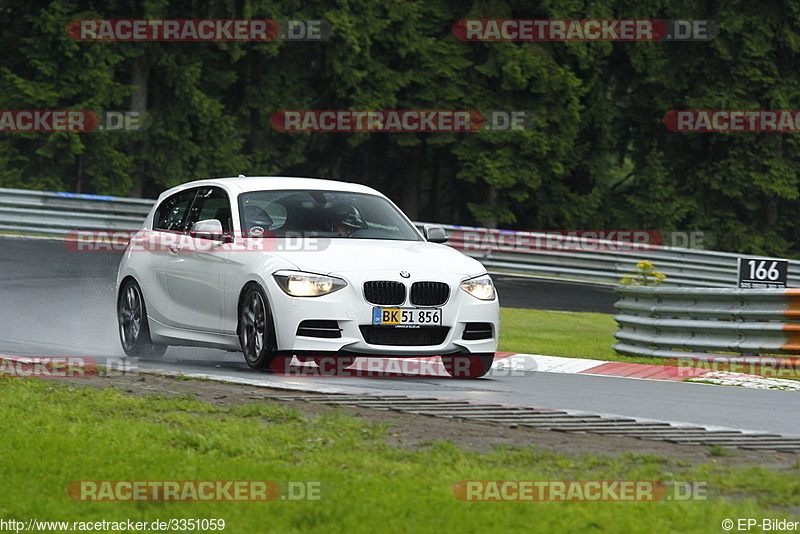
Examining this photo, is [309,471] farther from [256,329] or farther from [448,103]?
[448,103]

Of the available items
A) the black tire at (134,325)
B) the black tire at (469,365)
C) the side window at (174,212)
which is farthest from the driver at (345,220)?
the black tire at (134,325)

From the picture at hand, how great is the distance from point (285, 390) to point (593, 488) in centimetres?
361

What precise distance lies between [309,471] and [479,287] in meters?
4.60

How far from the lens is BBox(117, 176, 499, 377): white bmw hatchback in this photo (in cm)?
1003

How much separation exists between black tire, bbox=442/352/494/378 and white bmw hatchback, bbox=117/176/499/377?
1 cm

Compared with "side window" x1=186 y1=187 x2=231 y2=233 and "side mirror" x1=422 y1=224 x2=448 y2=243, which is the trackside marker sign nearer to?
"side mirror" x1=422 y1=224 x2=448 y2=243

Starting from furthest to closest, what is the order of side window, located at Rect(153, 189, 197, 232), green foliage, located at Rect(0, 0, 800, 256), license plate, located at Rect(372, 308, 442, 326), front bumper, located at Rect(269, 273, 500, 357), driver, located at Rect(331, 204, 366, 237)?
green foliage, located at Rect(0, 0, 800, 256), side window, located at Rect(153, 189, 197, 232), driver, located at Rect(331, 204, 366, 237), license plate, located at Rect(372, 308, 442, 326), front bumper, located at Rect(269, 273, 500, 357)

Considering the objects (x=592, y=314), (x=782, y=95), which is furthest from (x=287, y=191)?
(x=782, y=95)

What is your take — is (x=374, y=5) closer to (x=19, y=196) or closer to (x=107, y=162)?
A: (x=107, y=162)

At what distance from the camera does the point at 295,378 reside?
9930 millimetres

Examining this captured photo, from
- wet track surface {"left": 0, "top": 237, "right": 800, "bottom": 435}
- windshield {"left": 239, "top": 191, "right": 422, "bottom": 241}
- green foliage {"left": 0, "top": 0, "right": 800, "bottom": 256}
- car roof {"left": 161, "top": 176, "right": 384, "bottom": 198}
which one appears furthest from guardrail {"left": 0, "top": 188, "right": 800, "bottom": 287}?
windshield {"left": 239, "top": 191, "right": 422, "bottom": 241}

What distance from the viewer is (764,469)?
6340mm

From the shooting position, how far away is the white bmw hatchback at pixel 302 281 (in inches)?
395

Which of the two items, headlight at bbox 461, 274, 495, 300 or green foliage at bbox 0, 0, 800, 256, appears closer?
headlight at bbox 461, 274, 495, 300
